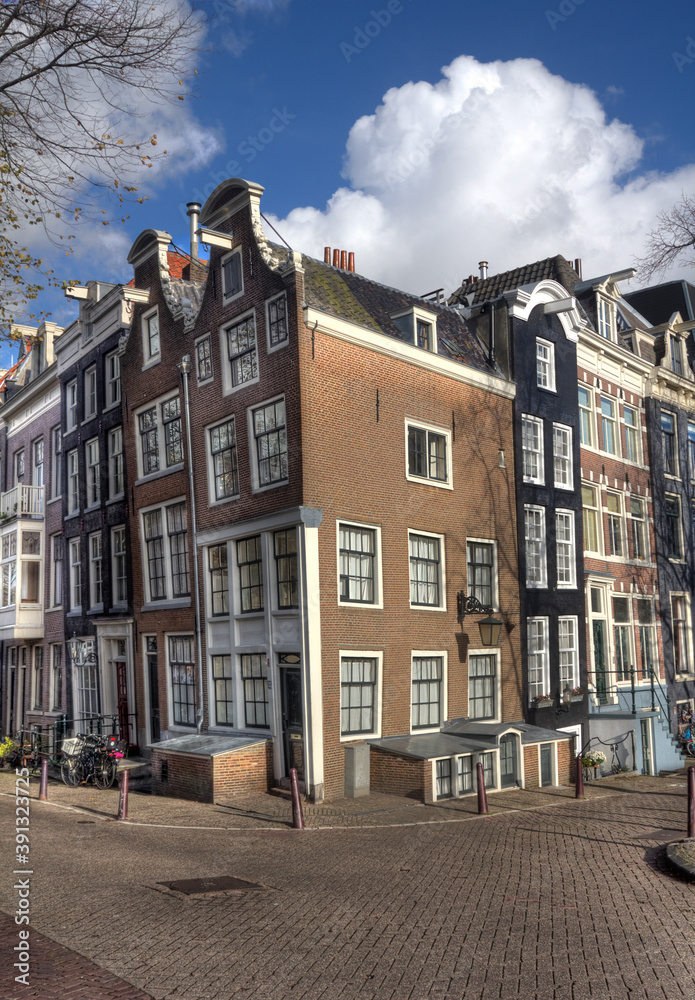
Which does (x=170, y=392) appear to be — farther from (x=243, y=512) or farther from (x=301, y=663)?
(x=301, y=663)

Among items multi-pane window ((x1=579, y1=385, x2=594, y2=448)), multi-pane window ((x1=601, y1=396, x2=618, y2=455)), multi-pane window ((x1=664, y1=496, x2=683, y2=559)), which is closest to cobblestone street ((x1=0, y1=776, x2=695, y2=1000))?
multi-pane window ((x1=579, y1=385, x2=594, y2=448))

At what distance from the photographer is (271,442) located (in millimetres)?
A: 20609

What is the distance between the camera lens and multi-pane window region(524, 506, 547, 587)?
2586 centimetres

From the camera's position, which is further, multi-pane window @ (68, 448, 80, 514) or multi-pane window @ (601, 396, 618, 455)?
multi-pane window @ (601, 396, 618, 455)

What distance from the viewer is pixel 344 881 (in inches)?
452

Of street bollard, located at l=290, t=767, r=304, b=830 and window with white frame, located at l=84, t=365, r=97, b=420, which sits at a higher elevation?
window with white frame, located at l=84, t=365, r=97, b=420

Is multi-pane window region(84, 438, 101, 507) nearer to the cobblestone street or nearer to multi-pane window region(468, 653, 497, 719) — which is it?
multi-pane window region(468, 653, 497, 719)

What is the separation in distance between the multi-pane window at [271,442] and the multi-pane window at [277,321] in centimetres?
138

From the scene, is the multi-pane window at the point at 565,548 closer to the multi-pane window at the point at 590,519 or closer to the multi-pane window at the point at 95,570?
the multi-pane window at the point at 590,519

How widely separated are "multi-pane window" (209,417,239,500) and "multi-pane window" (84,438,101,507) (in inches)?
291

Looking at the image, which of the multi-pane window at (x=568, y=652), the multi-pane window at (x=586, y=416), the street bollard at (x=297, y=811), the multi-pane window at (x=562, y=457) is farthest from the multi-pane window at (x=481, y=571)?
the street bollard at (x=297, y=811)

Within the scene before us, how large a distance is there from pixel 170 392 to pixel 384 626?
29.0 feet

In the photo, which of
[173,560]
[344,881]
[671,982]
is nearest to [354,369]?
[173,560]

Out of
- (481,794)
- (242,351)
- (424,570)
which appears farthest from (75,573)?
(481,794)
